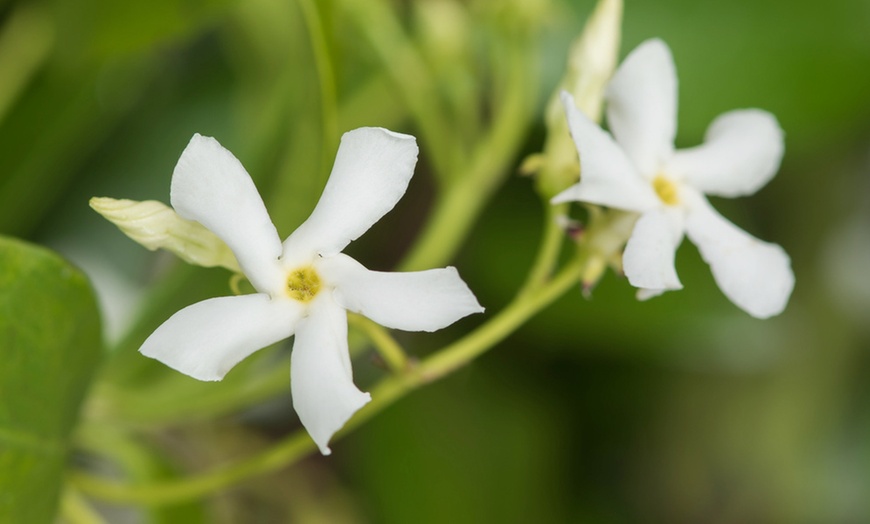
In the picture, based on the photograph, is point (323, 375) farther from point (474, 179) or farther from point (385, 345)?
point (474, 179)

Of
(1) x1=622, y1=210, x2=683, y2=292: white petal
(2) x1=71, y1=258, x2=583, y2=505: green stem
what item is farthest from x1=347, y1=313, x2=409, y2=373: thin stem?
(1) x1=622, y1=210, x2=683, y2=292: white petal

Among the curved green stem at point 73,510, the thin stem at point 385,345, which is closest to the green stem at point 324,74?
the thin stem at point 385,345

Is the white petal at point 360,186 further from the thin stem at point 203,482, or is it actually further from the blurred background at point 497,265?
the blurred background at point 497,265

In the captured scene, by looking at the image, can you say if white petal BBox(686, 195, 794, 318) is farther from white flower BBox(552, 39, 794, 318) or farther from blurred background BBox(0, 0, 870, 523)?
blurred background BBox(0, 0, 870, 523)

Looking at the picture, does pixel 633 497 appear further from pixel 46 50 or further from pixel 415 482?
pixel 46 50

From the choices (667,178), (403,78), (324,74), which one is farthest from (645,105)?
(403,78)

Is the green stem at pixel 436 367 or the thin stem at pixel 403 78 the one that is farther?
the thin stem at pixel 403 78
